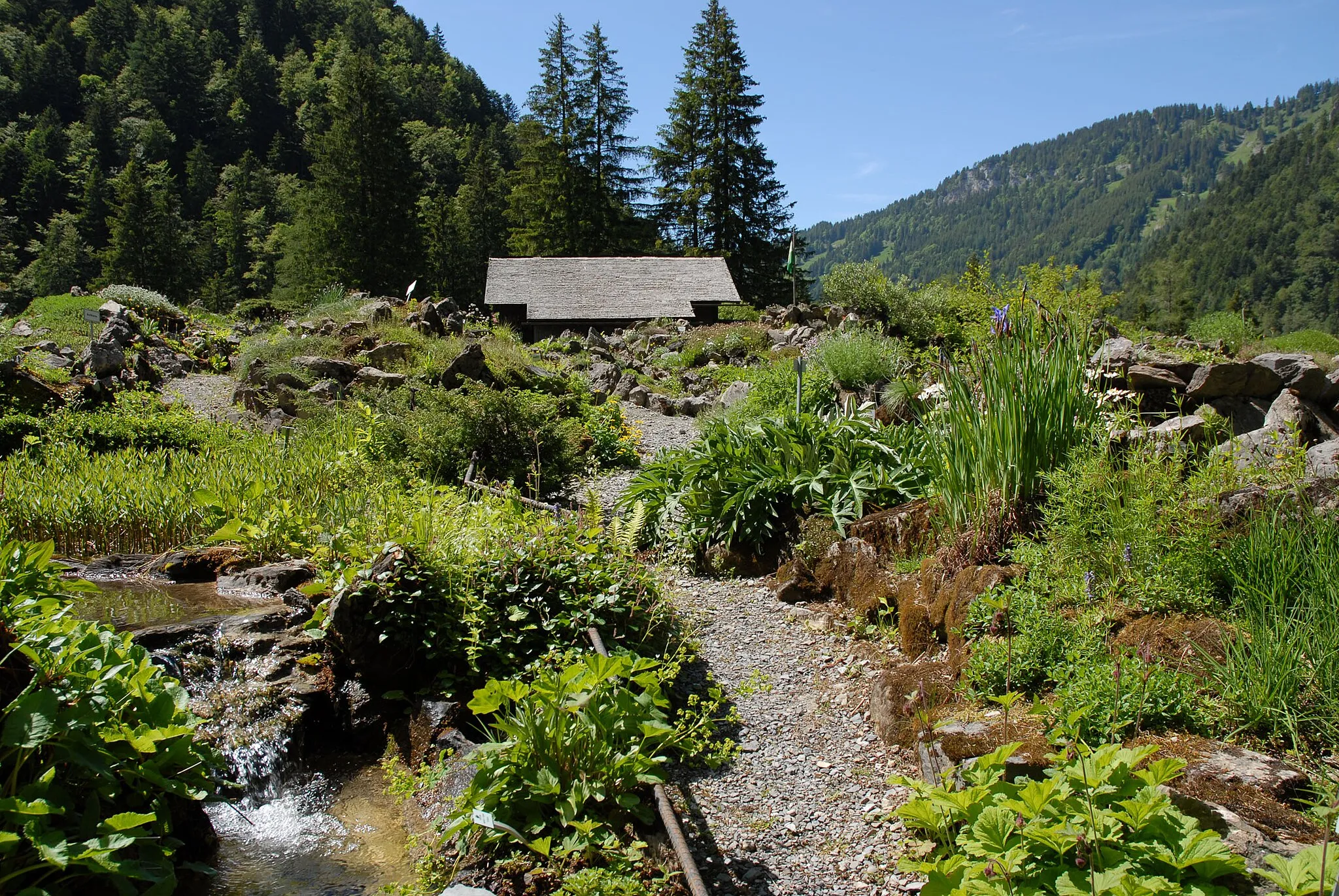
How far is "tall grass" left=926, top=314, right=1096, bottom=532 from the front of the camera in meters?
4.93

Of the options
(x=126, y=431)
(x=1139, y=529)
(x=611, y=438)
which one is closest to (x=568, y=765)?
(x=1139, y=529)

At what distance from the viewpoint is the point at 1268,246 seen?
103188 mm

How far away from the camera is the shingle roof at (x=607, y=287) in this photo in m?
26.2

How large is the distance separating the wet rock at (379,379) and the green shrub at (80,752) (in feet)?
29.5

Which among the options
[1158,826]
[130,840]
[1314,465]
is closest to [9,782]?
[130,840]

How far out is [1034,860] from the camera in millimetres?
2459

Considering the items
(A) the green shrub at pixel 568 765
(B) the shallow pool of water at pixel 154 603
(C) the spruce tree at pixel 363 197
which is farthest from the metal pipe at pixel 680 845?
(C) the spruce tree at pixel 363 197

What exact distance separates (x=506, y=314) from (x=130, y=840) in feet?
84.0

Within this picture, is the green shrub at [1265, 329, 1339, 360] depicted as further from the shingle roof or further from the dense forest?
the dense forest

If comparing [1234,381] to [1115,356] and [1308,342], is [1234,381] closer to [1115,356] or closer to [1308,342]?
[1115,356]

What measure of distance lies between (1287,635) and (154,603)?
7106 mm

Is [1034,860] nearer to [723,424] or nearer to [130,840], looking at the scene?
[130,840]

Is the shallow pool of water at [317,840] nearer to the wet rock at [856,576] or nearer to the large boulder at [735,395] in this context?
the wet rock at [856,576]

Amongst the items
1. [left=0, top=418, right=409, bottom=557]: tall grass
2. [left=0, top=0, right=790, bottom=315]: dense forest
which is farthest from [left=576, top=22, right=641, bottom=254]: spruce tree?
[left=0, top=418, right=409, bottom=557]: tall grass
